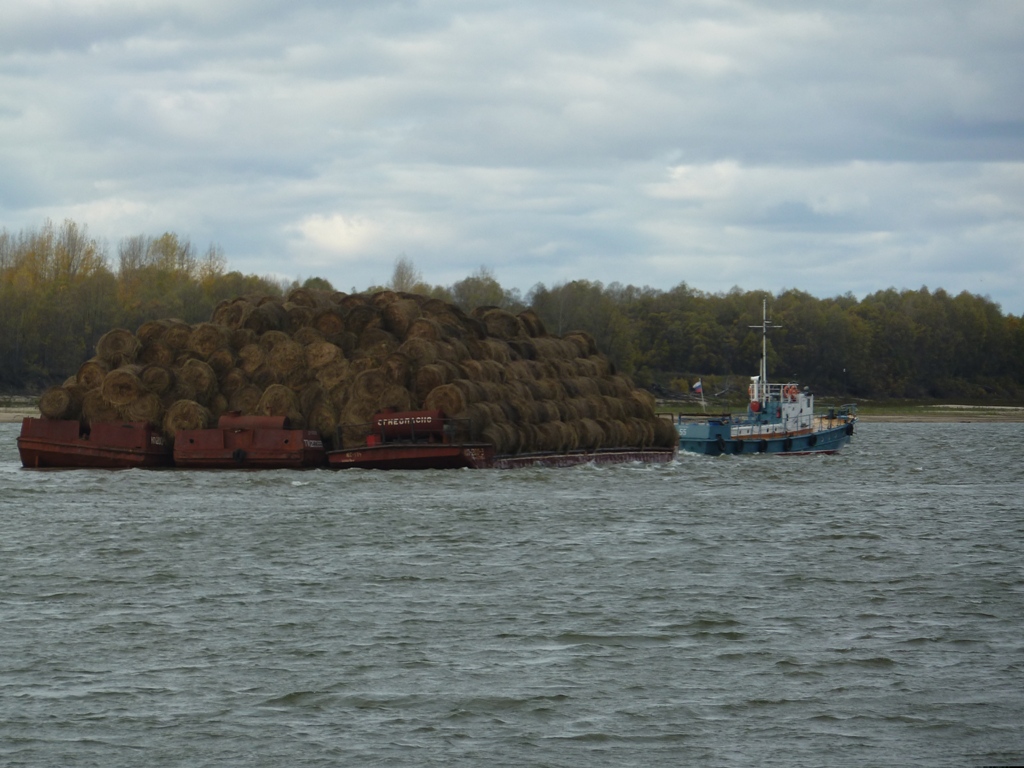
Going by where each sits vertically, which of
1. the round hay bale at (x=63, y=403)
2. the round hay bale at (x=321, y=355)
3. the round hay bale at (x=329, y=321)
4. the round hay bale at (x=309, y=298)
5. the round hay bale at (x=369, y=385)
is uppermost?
the round hay bale at (x=309, y=298)

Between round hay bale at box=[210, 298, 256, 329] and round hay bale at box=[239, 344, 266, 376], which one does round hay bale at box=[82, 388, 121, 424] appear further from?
round hay bale at box=[210, 298, 256, 329]

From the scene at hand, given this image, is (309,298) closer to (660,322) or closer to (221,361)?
(221,361)

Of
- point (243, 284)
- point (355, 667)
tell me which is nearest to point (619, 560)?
point (355, 667)

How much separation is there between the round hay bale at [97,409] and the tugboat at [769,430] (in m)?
25.1

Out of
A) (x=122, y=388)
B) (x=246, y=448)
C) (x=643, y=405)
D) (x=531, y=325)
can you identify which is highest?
(x=531, y=325)

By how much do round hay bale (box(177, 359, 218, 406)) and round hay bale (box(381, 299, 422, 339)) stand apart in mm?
6004

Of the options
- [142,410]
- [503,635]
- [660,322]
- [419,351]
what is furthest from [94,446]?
[660,322]

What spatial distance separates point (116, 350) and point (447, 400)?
36.1ft

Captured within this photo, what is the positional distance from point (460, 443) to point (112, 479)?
375 inches

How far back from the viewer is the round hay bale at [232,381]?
44.2 meters

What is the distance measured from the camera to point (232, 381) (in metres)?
44.3

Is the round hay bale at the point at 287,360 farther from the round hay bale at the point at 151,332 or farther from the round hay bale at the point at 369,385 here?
the round hay bale at the point at 151,332

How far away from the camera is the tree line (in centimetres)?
10994

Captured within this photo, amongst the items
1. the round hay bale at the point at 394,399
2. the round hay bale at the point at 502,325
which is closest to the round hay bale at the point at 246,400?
the round hay bale at the point at 394,399
